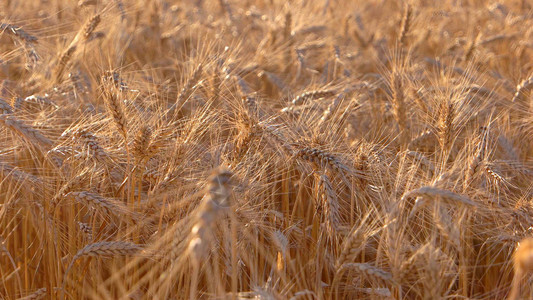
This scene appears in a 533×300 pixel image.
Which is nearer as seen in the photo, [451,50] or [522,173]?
[522,173]

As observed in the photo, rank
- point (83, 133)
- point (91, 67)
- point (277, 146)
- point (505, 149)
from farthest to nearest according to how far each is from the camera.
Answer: point (91, 67) < point (505, 149) < point (277, 146) < point (83, 133)

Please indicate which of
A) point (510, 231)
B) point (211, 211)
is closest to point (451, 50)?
point (510, 231)

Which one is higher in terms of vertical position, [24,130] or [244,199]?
[24,130]

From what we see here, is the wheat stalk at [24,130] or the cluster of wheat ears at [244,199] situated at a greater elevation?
the wheat stalk at [24,130]

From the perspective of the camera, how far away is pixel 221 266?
190 cm

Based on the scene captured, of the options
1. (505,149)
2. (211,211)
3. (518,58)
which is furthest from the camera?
(518,58)

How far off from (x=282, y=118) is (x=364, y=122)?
70 centimetres

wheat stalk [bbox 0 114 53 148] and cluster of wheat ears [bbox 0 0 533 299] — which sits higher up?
wheat stalk [bbox 0 114 53 148]

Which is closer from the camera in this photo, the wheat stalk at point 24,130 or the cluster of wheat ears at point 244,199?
the cluster of wheat ears at point 244,199

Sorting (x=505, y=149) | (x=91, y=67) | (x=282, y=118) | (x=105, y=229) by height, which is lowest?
(x=105, y=229)

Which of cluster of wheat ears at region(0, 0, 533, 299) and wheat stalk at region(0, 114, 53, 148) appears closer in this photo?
cluster of wheat ears at region(0, 0, 533, 299)

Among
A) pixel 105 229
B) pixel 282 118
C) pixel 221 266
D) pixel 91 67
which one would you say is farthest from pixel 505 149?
pixel 91 67

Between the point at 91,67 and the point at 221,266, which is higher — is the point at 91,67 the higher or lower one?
the higher one

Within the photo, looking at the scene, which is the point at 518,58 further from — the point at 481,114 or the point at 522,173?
the point at 522,173
